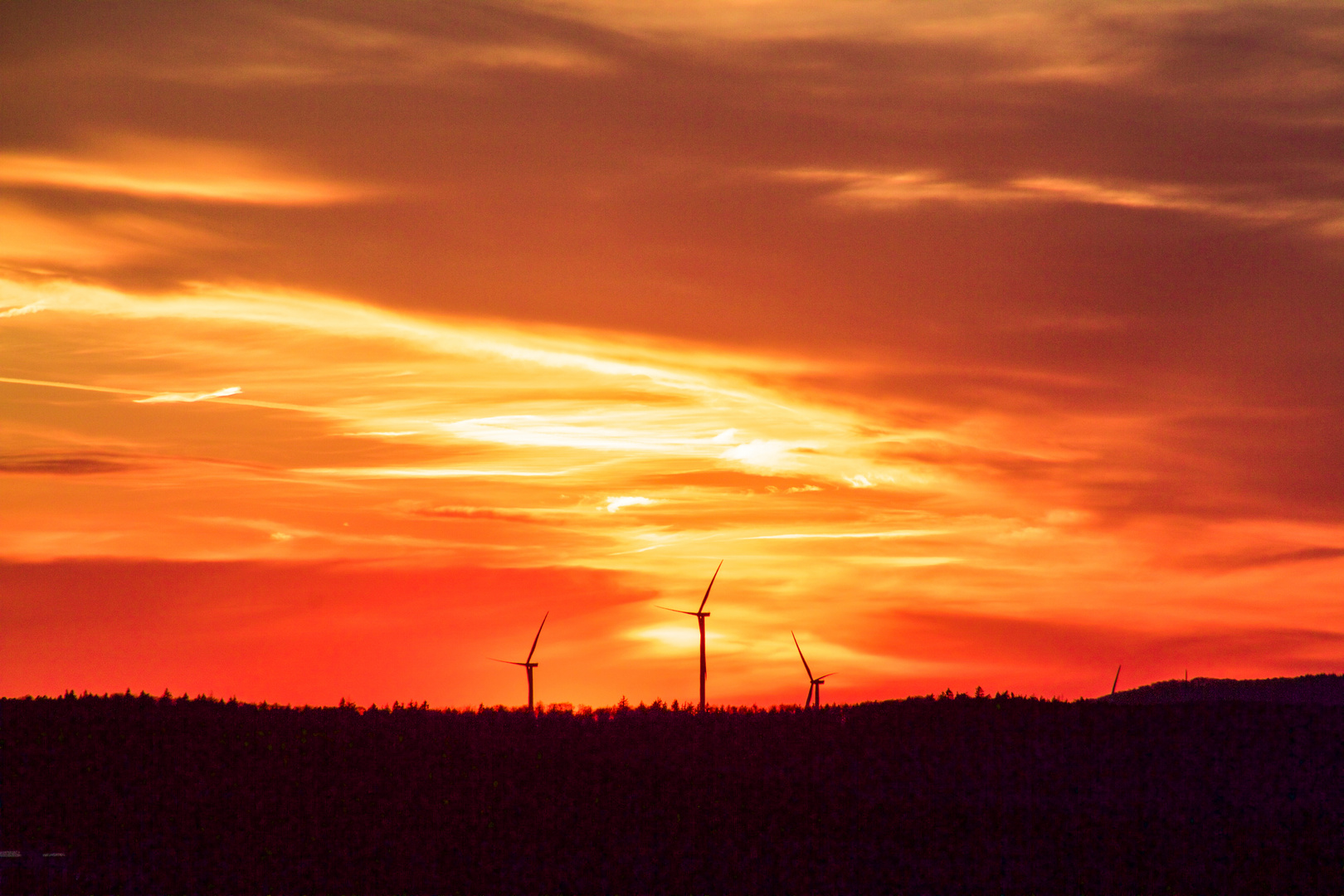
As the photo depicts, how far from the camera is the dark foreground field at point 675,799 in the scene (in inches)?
1099

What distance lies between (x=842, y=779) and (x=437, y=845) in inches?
447

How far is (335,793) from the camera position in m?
31.5

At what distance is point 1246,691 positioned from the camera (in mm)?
79188

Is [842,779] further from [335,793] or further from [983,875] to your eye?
[335,793]

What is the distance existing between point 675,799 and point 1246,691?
58398mm

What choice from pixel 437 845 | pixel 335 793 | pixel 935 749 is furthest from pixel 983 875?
pixel 335 793

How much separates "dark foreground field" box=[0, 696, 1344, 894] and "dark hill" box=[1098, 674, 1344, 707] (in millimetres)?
26193

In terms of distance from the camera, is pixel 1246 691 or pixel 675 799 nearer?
pixel 675 799

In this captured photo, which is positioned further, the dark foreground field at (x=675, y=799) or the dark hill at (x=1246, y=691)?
the dark hill at (x=1246, y=691)

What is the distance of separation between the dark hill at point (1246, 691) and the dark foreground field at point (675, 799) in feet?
85.9

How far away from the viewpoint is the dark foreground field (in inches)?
1099

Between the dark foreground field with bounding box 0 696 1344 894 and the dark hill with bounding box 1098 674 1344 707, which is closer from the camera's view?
the dark foreground field with bounding box 0 696 1344 894

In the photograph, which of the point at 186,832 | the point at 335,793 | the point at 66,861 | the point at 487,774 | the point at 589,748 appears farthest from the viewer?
the point at 589,748

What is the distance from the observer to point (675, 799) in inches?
1275
